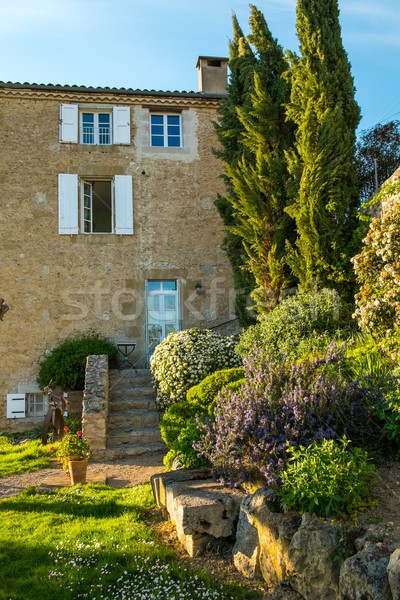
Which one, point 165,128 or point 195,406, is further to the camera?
point 165,128

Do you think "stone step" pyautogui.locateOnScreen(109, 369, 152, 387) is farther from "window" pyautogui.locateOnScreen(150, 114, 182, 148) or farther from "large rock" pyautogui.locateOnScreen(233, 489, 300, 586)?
"large rock" pyautogui.locateOnScreen(233, 489, 300, 586)

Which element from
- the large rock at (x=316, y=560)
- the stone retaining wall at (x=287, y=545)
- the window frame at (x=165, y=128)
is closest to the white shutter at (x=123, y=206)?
the window frame at (x=165, y=128)

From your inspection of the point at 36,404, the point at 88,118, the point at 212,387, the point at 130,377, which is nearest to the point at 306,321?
the point at 212,387

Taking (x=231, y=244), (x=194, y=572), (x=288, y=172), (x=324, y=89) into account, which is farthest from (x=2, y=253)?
(x=194, y=572)

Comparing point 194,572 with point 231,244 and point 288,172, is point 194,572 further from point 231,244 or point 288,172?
point 231,244

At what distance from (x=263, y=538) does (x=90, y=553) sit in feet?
4.98

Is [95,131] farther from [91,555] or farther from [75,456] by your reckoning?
[91,555]

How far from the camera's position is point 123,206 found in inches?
531

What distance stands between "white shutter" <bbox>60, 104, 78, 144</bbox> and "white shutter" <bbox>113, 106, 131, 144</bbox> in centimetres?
97

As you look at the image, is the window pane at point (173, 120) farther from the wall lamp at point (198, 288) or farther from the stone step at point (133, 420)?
the stone step at point (133, 420)

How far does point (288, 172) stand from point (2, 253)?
278 inches

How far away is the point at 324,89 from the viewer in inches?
370

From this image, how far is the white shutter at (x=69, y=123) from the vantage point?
13539 millimetres

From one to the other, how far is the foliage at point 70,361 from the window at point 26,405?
1.81 feet
